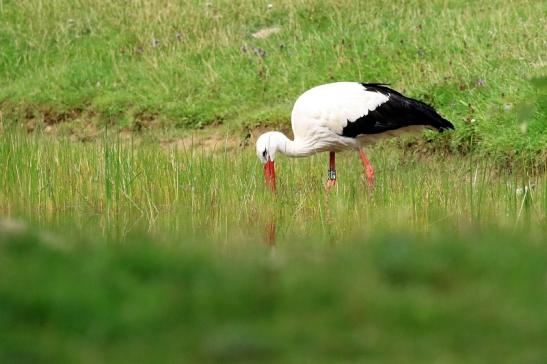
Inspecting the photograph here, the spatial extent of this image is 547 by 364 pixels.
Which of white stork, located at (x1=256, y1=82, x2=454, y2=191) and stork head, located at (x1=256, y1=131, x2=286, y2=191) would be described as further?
white stork, located at (x1=256, y1=82, x2=454, y2=191)

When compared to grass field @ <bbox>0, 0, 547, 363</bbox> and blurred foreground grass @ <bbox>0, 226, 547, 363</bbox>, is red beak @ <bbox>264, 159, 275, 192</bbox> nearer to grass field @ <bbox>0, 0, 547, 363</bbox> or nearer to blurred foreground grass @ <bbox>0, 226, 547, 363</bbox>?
grass field @ <bbox>0, 0, 547, 363</bbox>

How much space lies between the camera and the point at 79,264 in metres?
4.16

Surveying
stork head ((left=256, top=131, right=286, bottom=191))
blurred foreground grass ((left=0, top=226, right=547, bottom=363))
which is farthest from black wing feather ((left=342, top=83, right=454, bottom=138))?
blurred foreground grass ((left=0, top=226, right=547, bottom=363))

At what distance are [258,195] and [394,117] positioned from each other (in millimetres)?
2100

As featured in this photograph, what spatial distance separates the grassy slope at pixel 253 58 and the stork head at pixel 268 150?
2.13 m

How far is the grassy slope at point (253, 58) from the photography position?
11883mm

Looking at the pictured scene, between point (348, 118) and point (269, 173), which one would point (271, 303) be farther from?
point (348, 118)

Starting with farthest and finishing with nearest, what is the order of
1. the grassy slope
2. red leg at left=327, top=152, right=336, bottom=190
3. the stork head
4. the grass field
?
the grassy slope
the stork head
red leg at left=327, top=152, right=336, bottom=190
the grass field

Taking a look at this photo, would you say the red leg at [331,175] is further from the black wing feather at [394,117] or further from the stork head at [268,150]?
the stork head at [268,150]

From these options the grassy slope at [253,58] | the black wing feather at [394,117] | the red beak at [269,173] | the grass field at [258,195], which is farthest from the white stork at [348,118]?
the grassy slope at [253,58]

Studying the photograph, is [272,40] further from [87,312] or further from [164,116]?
[87,312]

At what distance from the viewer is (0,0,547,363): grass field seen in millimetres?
3625

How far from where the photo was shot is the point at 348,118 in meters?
9.52

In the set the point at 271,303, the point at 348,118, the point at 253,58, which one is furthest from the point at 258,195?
the point at 253,58
